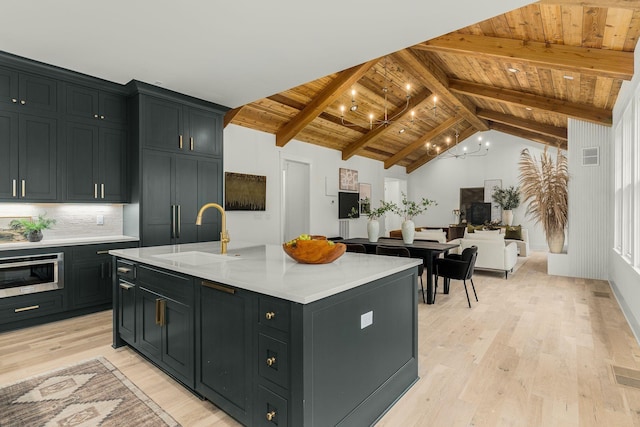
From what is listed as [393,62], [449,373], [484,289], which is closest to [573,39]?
[393,62]

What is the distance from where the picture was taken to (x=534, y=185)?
6883mm

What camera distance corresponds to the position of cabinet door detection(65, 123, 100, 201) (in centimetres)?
387

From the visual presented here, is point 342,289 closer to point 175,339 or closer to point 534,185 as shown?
point 175,339

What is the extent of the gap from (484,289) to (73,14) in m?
5.94

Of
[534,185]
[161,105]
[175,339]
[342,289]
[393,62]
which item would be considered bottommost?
[175,339]

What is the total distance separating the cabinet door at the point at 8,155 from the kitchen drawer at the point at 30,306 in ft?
3.54

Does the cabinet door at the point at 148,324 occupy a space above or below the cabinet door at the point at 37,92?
below

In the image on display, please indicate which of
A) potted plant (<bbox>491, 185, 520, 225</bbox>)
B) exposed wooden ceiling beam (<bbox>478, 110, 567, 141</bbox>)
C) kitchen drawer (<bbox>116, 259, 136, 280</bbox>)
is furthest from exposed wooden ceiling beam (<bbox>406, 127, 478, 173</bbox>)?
kitchen drawer (<bbox>116, 259, 136, 280</bbox>)

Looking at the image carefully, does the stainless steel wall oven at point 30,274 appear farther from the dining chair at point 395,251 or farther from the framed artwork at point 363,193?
the framed artwork at point 363,193

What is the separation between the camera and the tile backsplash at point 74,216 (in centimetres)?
381

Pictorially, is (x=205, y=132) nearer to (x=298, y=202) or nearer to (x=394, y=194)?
(x=298, y=202)

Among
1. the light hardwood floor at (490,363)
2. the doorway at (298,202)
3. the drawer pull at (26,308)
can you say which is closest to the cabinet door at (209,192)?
the light hardwood floor at (490,363)

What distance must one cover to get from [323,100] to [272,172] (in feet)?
5.91

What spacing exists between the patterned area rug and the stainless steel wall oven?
1.45 m
